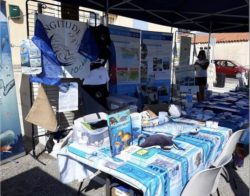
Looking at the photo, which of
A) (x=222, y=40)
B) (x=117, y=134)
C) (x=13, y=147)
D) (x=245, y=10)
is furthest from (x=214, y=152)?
(x=222, y=40)

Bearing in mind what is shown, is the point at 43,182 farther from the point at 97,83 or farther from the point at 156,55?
the point at 156,55

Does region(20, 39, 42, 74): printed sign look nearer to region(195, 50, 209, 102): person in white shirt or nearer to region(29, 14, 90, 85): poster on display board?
region(29, 14, 90, 85): poster on display board

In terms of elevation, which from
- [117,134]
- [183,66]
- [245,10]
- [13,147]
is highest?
[245,10]

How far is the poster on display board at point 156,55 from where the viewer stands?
4820 millimetres

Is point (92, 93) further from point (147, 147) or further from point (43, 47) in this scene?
point (147, 147)

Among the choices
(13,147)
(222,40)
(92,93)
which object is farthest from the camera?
(222,40)

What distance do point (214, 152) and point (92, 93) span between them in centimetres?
214

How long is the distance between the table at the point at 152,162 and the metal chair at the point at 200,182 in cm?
8

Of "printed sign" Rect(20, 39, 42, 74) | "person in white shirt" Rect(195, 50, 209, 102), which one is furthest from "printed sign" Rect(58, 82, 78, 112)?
"person in white shirt" Rect(195, 50, 209, 102)

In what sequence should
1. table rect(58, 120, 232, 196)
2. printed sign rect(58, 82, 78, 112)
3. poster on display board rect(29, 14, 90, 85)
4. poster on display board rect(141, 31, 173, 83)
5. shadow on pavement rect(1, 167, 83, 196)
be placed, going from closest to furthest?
table rect(58, 120, 232, 196)
shadow on pavement rect(1, 167, 83, 196)
poster on display board rect(29, 14, 90, 85)
printed sign rect(58, 82, 78, 112)
poster on display board rect(141, 31, 173, 83)

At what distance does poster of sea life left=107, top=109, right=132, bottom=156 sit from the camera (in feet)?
5.47

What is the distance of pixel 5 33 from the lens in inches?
120

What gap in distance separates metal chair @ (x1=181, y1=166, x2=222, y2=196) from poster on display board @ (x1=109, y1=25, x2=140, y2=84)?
2824 millimetres

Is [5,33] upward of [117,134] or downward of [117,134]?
upward
